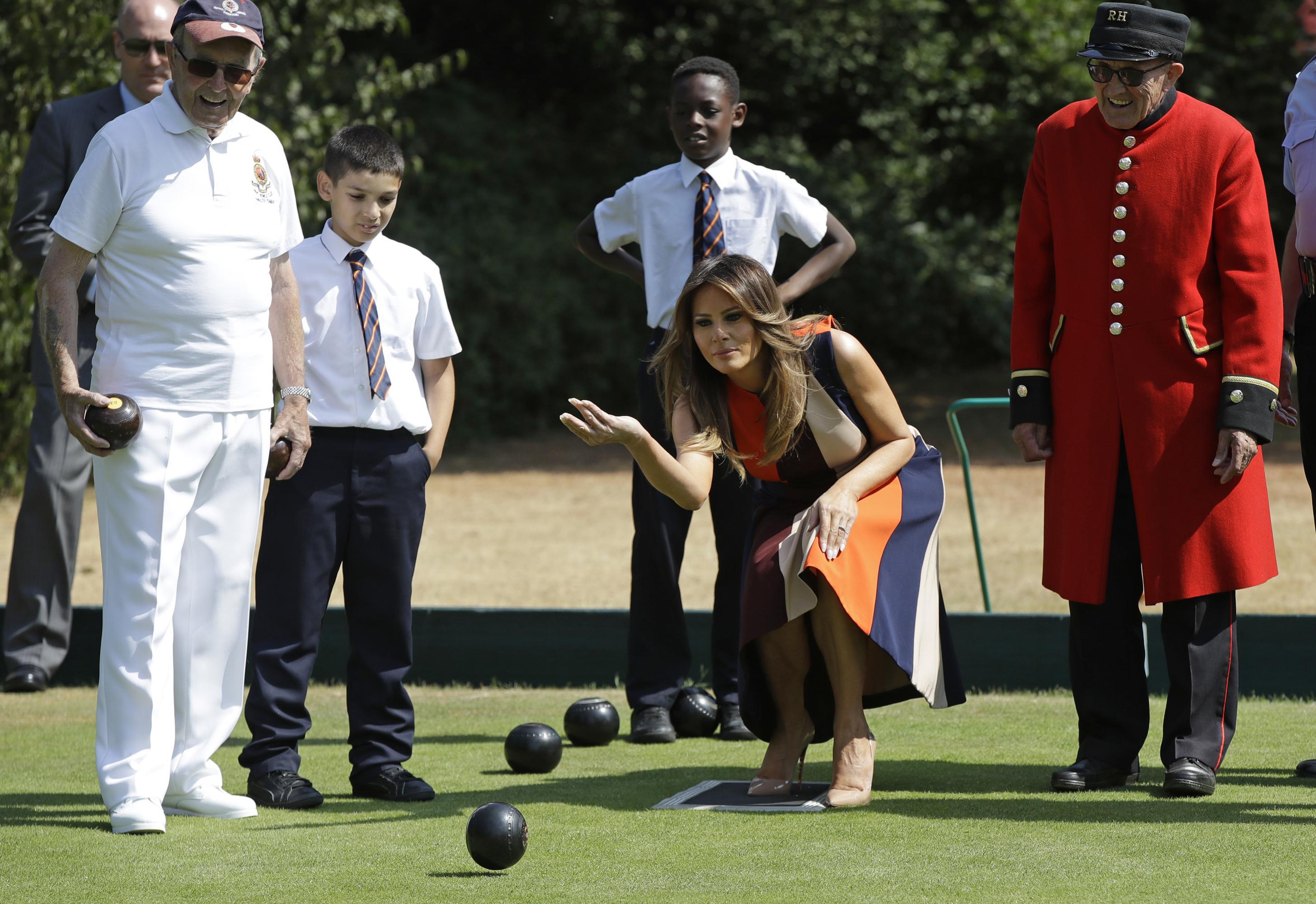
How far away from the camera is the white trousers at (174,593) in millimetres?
4352

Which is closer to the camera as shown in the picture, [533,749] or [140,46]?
[533,749]

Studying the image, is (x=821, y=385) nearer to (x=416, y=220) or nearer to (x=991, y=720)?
(x=991, y=720)

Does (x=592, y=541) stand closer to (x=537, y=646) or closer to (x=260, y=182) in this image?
(x=537, y=646)

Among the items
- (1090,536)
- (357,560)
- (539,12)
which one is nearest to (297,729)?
(357,560)

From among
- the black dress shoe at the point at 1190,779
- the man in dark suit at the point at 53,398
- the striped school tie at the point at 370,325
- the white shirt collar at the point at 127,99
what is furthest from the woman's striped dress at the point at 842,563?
the white shirt collar at the point at 127,99

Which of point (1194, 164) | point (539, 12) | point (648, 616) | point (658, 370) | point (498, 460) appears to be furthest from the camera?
point (539, 12)

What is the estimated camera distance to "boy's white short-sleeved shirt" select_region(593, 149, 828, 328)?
6.01 metres

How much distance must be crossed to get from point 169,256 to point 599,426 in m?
1.22

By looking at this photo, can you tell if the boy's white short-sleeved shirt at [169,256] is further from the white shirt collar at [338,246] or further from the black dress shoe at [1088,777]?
the black dress shoe at [1088,777]

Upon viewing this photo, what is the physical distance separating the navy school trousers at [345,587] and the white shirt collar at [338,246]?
518mm

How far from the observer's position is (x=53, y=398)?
6.57 metres

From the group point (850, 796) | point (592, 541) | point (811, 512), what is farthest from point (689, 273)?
point (592, 541)

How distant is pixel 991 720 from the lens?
5957 mm

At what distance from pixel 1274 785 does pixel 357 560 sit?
2.67m
